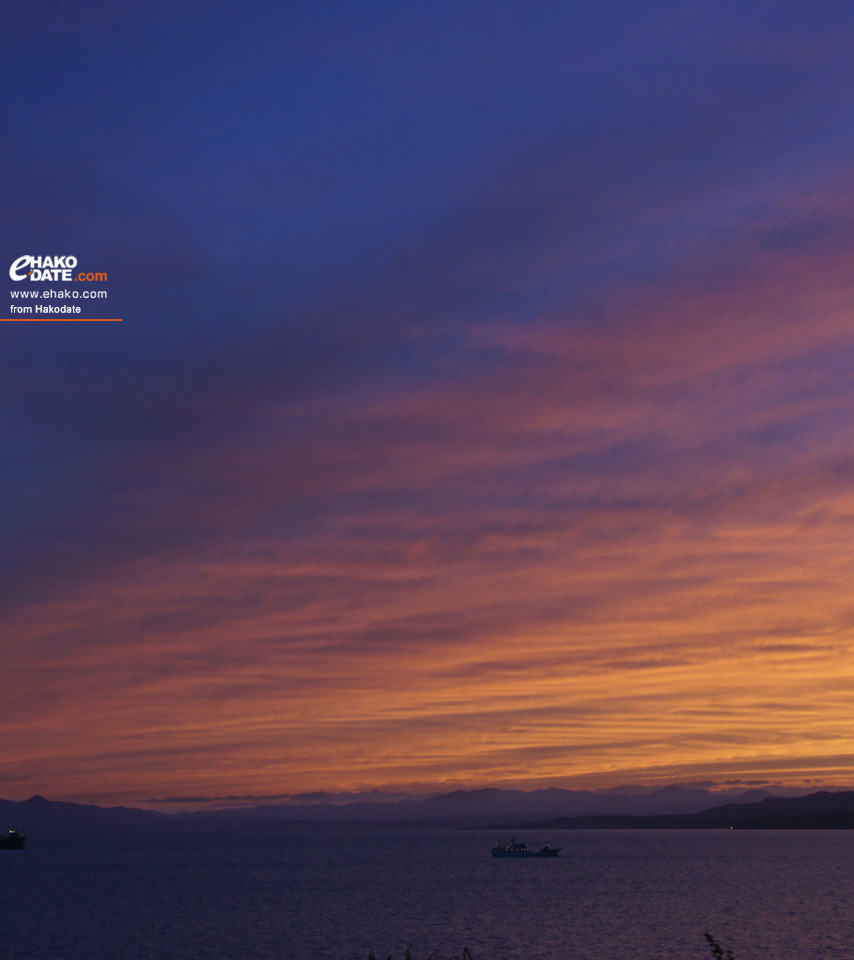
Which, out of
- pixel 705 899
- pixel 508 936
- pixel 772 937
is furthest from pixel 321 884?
pixel 772 937

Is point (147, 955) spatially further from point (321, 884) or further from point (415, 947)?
point (321, 884)

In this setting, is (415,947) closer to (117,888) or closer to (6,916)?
(6,916)

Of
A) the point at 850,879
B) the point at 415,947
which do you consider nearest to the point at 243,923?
the point at 415,947

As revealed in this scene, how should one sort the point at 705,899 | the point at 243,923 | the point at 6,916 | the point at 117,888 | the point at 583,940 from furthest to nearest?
the point at 117,888 < the point at 705,899 < the point at 6,916 < the point at 243,923 < the point at 583,940

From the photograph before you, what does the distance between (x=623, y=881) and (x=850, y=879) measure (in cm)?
4466

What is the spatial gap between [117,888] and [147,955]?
95.4m

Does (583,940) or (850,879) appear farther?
(850,879)

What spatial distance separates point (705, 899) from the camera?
149375mm

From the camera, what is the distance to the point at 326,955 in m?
94.8

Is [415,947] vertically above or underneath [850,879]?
above

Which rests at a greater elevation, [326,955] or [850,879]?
[326,955]

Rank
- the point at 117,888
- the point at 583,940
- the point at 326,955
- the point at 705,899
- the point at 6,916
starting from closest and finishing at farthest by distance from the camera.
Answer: the point at 326,955 < the point at 583,940 < the point at 6,916 < the point at 705,899 < the point at 117,888

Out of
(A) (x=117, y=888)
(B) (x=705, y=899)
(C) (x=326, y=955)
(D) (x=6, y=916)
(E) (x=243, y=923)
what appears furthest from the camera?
(A) (x=117, y=888)

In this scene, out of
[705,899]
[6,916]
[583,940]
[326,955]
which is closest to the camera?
[326,955]
